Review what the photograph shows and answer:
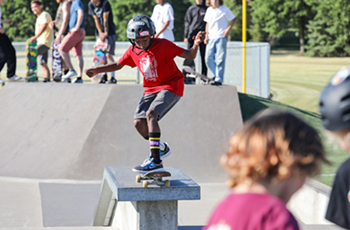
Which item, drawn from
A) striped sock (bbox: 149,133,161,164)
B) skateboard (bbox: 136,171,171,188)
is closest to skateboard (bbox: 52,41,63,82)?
striped sock (bbox: 149,133,161,164)

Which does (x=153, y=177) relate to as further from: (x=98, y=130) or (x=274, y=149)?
(x=98, y=130)

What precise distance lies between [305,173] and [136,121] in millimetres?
4025

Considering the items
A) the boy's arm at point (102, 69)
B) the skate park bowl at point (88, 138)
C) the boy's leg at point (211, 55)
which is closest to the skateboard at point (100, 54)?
the skate park bowl at point (88, 138)

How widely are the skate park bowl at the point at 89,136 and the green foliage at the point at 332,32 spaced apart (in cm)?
4096

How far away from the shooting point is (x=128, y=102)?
31.4 feet

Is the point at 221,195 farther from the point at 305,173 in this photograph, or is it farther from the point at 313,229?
the point at 305,173

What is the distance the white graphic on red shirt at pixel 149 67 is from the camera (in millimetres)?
5309

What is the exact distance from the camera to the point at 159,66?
532 cm

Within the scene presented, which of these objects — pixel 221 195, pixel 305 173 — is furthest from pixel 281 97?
pixel 305 173

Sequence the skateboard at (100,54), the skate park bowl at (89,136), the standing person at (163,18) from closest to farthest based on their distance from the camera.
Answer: the skate park bowl at (89,136)
the standing person at (163,18)
the skateboard at (100,54)

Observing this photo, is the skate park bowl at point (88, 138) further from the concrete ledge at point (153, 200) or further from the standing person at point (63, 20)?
the concrete ledge at point (153, 200)

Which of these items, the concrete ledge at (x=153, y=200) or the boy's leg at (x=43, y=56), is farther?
the boy's leg at (x=43, y=56)

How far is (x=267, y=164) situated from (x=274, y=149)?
51 millimetres

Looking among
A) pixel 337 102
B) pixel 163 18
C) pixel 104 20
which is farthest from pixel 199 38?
pixel 104 20
